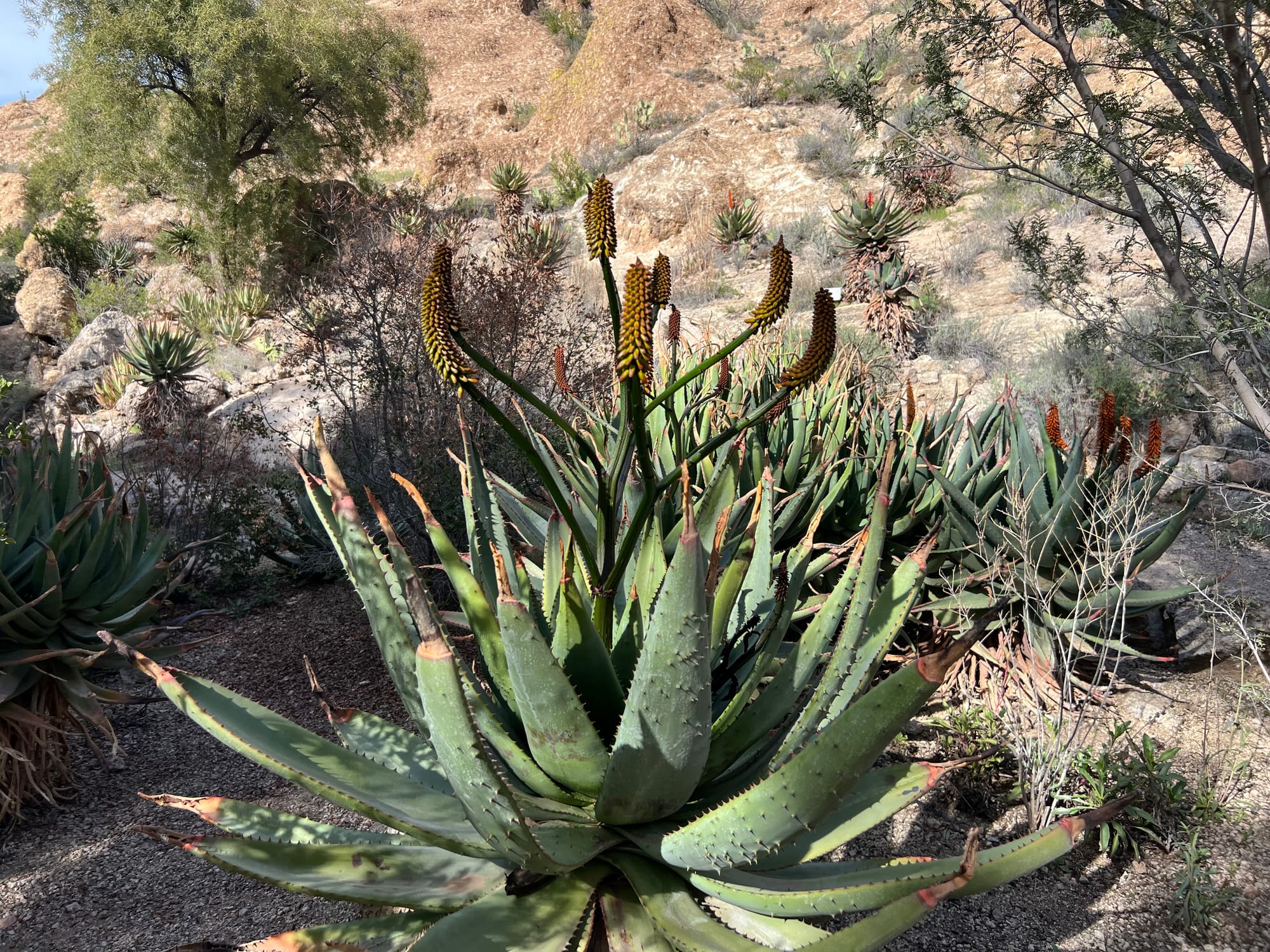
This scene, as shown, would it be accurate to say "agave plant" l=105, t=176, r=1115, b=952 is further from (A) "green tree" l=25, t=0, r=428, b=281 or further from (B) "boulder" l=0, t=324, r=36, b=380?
(A) "green tree" l=25, t=0, r=428, b=281

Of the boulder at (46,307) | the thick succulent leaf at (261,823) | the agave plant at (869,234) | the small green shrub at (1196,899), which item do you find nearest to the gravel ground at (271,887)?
the small green shrub at (1196,899)

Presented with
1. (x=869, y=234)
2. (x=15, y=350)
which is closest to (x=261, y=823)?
(x=869, y=234)

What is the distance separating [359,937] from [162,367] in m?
12.8

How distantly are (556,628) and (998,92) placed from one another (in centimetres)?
1834

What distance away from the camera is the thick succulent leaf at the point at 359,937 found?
3.92 feet

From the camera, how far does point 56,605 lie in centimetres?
329

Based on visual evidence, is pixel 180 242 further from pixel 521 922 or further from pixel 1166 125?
pixel 521 922

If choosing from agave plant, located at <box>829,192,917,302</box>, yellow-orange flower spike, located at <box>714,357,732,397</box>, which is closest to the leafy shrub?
agave plant, located at <box>829,192,917,302</box>

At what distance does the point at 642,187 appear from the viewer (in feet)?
59.4

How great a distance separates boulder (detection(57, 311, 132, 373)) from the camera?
14750 mm

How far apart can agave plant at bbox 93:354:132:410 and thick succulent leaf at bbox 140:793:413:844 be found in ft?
48.1

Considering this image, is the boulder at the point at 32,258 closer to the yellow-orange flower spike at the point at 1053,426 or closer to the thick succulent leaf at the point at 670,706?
the yellow-orange flower spike at the point at 1053,426

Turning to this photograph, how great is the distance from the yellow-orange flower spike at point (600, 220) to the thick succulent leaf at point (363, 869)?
1.23 meters

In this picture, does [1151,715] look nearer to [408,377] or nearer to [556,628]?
[556,628]
